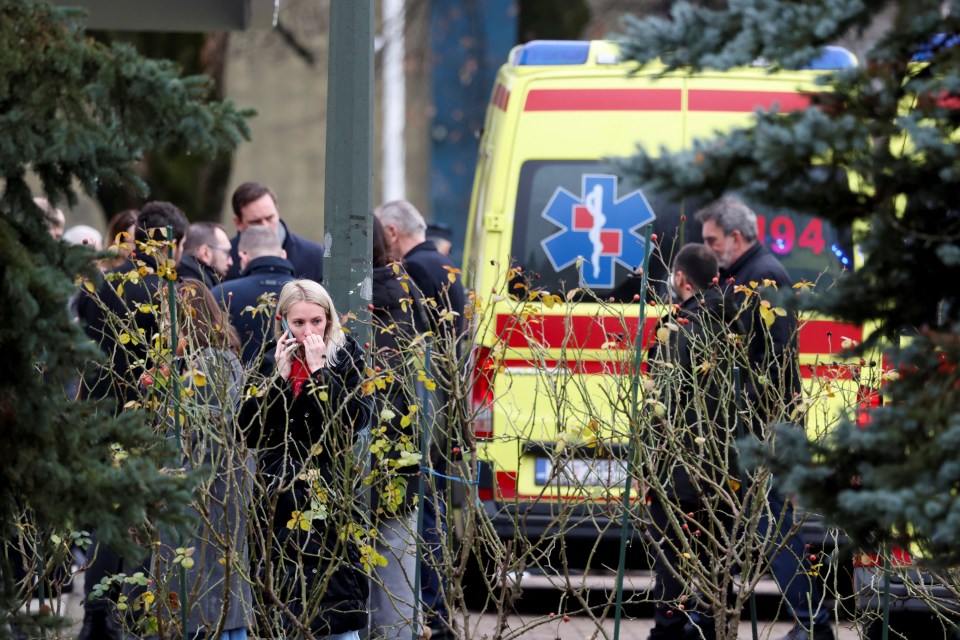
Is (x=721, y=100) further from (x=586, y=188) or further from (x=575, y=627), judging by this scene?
(x=575, y=627)

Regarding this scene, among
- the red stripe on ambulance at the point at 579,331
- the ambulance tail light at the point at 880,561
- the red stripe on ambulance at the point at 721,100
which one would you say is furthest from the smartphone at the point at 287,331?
the red stripe on ambulance at the point at 721,100

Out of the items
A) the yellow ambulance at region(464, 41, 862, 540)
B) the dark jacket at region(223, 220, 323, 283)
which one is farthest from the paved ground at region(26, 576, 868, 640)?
the dark jacket at region(223, 220, 323, 283)

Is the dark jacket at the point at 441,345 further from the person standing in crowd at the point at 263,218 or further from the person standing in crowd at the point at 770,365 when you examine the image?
the person standing in crowd at the point at 770,365

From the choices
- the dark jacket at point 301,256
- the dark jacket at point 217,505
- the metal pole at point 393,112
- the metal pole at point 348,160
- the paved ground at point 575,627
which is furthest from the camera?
the metal pole at point 393,112

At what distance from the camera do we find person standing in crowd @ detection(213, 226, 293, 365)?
619 cm

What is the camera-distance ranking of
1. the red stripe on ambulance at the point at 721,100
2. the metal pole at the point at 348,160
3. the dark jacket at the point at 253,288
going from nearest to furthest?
the metal pole at the point at 348,160, the dark jacket at the point at 253,288, the red stripe on ambulance at the point at 721,100

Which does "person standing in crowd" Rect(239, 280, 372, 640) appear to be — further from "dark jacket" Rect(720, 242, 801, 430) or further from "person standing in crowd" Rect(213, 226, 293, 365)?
"dark jacket" Rect(720, 242, 801, 430)

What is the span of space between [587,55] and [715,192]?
4.88 m

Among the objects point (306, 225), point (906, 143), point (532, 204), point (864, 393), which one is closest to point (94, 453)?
point (906, 143)

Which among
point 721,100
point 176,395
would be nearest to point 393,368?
point 176,395

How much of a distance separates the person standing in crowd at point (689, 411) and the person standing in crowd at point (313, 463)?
99 centimetres

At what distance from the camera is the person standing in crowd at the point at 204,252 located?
22.3ft

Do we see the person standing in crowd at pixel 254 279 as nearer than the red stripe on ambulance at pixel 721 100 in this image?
Yes

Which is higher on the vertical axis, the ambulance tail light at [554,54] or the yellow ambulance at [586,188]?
the ambulance tail light at [554,54]
